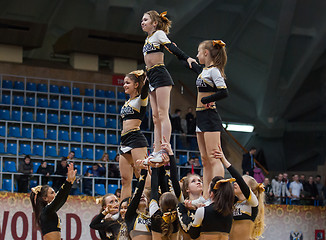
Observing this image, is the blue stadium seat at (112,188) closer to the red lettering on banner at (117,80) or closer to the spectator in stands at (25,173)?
the spectator in stands at (25,173)

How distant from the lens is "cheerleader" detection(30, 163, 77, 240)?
→ 6816mm

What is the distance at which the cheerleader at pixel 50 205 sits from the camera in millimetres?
6816

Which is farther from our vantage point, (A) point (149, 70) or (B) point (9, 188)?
(B) point (9, 188)

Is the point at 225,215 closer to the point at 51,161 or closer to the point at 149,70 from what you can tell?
the point at 149,70

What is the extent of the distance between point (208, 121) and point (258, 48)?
14.2 metres

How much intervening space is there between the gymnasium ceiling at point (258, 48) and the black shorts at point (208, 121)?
12493 millimetres

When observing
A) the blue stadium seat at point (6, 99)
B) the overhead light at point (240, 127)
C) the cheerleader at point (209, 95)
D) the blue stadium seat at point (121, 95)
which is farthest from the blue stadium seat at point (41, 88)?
the cheerleader at point (209, 95)

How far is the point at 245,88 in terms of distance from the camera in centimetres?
2147

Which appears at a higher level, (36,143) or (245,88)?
(245,88)

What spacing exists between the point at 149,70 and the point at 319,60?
1402 cm

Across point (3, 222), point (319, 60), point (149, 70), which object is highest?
point (319, 60)

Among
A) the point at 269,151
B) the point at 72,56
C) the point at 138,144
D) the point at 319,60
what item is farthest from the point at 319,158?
the point at 138,144

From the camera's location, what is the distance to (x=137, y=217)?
6.19 metres

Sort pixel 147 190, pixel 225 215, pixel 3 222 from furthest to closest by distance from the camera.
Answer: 1. pixel 3 222
2. pixel 147 190
3. pixel 225 215
